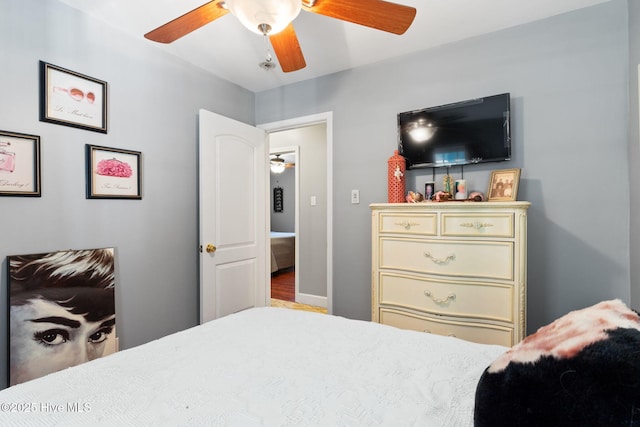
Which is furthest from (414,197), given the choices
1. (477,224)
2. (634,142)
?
(634,142)

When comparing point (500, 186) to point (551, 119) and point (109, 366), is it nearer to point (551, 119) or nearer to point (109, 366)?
point (551, 119)

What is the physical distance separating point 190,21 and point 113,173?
122 centimetres

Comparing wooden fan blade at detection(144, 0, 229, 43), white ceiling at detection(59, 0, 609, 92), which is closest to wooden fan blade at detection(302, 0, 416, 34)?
wooden fan blade at detection(144, 0, 229, 43)

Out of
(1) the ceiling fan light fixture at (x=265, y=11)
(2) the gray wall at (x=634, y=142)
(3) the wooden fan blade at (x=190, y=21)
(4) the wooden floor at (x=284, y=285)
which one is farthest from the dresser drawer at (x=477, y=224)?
(4) the wooden floor at (x=284, y=285)

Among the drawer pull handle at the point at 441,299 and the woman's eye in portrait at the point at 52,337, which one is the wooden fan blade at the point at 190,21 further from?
the drawer pull handle at the point at 441,299

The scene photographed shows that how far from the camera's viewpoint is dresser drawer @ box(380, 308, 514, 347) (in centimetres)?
191

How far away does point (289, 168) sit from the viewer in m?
7.79

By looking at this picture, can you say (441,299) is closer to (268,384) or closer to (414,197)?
(414,197)

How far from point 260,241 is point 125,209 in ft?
4.17

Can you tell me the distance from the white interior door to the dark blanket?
2475 mm

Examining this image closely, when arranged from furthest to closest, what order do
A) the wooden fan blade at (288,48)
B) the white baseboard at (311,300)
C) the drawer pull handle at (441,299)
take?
the white baseboard at (311,300) < the drawer pull handle at (441,299) < the wooden fan blade at (288,48)

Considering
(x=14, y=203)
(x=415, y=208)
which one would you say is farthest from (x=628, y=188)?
(x=14, y=203)

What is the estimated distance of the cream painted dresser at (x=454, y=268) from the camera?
188 centimetres

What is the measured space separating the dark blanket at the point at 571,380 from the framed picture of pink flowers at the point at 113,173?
241cm
